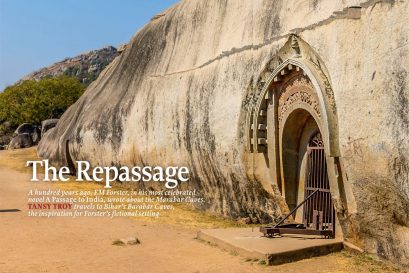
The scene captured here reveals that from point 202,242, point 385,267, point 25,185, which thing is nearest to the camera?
point 385,267

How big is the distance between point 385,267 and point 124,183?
35.1ft

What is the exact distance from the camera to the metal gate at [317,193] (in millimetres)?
7859

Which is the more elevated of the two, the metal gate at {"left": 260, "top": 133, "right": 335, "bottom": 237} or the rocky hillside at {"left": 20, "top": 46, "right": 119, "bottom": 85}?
the rocky hillside at {"left": 20, "top": 46, "right": 119, "bottom": 85}

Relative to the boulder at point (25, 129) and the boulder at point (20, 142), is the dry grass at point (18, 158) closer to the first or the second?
the boulder at point (20, 142)

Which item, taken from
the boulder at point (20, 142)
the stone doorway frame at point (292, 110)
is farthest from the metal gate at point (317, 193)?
the boulder at point (20, 142)

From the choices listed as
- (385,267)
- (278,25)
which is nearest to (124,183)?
(278,25)

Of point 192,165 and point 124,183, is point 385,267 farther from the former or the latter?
point 124,183

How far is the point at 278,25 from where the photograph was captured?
894 centimetres

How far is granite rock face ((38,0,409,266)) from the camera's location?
6.09 meters

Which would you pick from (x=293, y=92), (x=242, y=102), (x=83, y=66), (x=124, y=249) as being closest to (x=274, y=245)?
(x=124, y=249)

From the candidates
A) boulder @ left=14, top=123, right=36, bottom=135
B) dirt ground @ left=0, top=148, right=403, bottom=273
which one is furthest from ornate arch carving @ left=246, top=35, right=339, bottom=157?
boulder @ left=14, top=123, right=36, bottom=135

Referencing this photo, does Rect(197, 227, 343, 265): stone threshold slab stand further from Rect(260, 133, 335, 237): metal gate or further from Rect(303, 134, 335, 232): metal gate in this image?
Rect(303, 134, 335, 232): metal gate

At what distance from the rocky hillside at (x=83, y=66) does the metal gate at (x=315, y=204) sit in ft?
209

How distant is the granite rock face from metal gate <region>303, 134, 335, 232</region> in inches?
21.7
